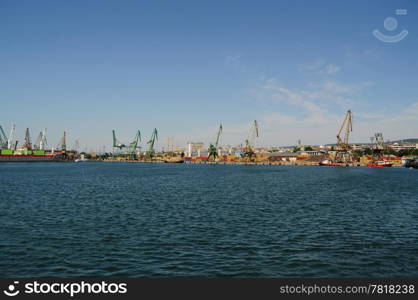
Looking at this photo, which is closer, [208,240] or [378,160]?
[208,240]

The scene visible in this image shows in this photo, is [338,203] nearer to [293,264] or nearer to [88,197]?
[293,264]

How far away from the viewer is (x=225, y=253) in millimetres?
18141

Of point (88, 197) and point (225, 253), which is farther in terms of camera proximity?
point (88, 197)

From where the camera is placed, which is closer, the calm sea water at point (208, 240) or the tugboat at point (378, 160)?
the calm sea water at point (208, 240)

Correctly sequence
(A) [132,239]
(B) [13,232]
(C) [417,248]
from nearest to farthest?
(C) [417,248] < (A) [132,239] < (B) [13,232]

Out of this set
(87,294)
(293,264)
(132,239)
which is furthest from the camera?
(132,239)

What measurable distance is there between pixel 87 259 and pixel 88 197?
2751 cm

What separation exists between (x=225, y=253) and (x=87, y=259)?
715 centimetres

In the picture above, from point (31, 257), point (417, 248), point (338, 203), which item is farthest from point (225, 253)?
point (338, 203)

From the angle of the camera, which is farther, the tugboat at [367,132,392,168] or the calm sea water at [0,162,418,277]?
the tugboat at [367,132,392,168]

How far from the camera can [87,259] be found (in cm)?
1712

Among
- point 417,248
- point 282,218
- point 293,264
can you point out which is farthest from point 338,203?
point 293,264

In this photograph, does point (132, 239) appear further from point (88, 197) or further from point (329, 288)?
point (88, 197)

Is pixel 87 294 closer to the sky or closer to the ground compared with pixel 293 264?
closer to the sky
